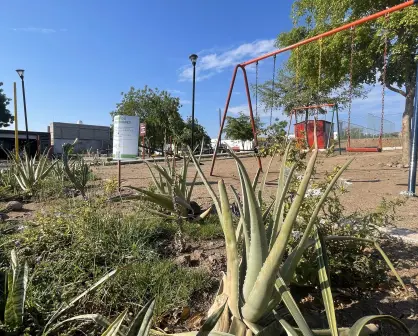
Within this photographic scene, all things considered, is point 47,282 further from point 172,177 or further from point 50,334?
point 172,177

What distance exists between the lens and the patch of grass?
172 centimetres

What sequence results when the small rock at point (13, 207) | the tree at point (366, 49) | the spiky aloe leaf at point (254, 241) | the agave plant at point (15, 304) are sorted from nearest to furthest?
the spiky aloe leaf at point (254, 241) → the agave plant at point (15, 304) → the small rock at point (13, 207) → the tree at point (366, 49)

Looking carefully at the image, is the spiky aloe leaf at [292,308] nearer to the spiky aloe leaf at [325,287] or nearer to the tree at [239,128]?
the spiky aloe leaf at [325,287]

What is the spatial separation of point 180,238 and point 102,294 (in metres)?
0.85

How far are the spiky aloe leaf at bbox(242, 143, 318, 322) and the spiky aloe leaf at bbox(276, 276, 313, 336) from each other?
60 mm

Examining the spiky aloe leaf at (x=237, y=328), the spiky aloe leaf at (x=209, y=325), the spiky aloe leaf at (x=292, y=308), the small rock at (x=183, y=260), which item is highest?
the spiky aloe leaf at (x=292, y=308)

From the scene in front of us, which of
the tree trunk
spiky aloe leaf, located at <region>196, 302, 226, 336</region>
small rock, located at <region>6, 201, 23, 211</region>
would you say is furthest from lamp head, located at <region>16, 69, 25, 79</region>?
spiky aloe leaf, located at <region>196, 302, 226, 336</region>

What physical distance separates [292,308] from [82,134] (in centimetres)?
4677

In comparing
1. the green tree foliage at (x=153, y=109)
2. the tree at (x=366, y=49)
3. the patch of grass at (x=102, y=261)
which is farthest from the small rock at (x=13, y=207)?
the green tree foliage at (x=153, y=109)

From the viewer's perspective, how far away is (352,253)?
76.7 inches

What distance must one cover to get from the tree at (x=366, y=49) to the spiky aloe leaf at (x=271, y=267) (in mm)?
9419

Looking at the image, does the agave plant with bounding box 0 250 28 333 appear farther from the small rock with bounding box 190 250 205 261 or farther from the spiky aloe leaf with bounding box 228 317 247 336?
the small rock with bounding box 190 250 205 261

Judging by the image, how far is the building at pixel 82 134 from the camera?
134 ft

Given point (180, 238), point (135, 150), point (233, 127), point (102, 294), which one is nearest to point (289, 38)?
point (135, 150)
